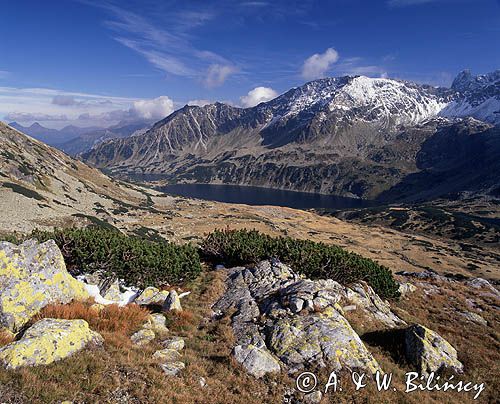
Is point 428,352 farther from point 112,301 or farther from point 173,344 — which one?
point 112,301

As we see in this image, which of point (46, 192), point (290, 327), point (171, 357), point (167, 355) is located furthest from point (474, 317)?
point (46, 192)

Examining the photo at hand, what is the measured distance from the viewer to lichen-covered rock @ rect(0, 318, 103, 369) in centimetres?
1104

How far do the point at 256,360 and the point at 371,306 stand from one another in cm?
1298

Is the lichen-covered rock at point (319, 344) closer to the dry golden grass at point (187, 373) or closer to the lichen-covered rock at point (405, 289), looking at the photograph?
the dry golden grass at point (187, 373)

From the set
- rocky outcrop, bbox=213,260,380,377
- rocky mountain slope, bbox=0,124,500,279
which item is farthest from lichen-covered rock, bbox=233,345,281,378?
rocky mountain slope, bbox=0,124,500,279

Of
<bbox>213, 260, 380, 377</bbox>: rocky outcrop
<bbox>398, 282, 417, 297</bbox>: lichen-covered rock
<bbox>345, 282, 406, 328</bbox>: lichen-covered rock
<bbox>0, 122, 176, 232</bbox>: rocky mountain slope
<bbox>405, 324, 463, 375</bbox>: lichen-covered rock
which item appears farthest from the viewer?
<bbox>0, 122, 176, 232</bbox>: rocky mountain slope

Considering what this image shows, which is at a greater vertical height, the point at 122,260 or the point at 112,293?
the point at 122,260

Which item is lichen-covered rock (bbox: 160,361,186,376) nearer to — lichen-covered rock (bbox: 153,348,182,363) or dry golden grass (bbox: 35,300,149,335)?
lichen-covered rock (bbox: 153,348,182,363)

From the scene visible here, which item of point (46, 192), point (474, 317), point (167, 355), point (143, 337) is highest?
point (167, 355)

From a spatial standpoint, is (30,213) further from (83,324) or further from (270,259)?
(83,324)

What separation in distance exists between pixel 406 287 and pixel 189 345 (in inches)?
1010

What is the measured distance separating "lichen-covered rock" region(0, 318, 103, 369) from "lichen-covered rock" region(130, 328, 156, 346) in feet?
5.88

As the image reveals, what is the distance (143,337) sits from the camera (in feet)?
50.7

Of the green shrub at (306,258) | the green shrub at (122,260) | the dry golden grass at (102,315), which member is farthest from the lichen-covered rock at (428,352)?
the green shrub at (122,260)
